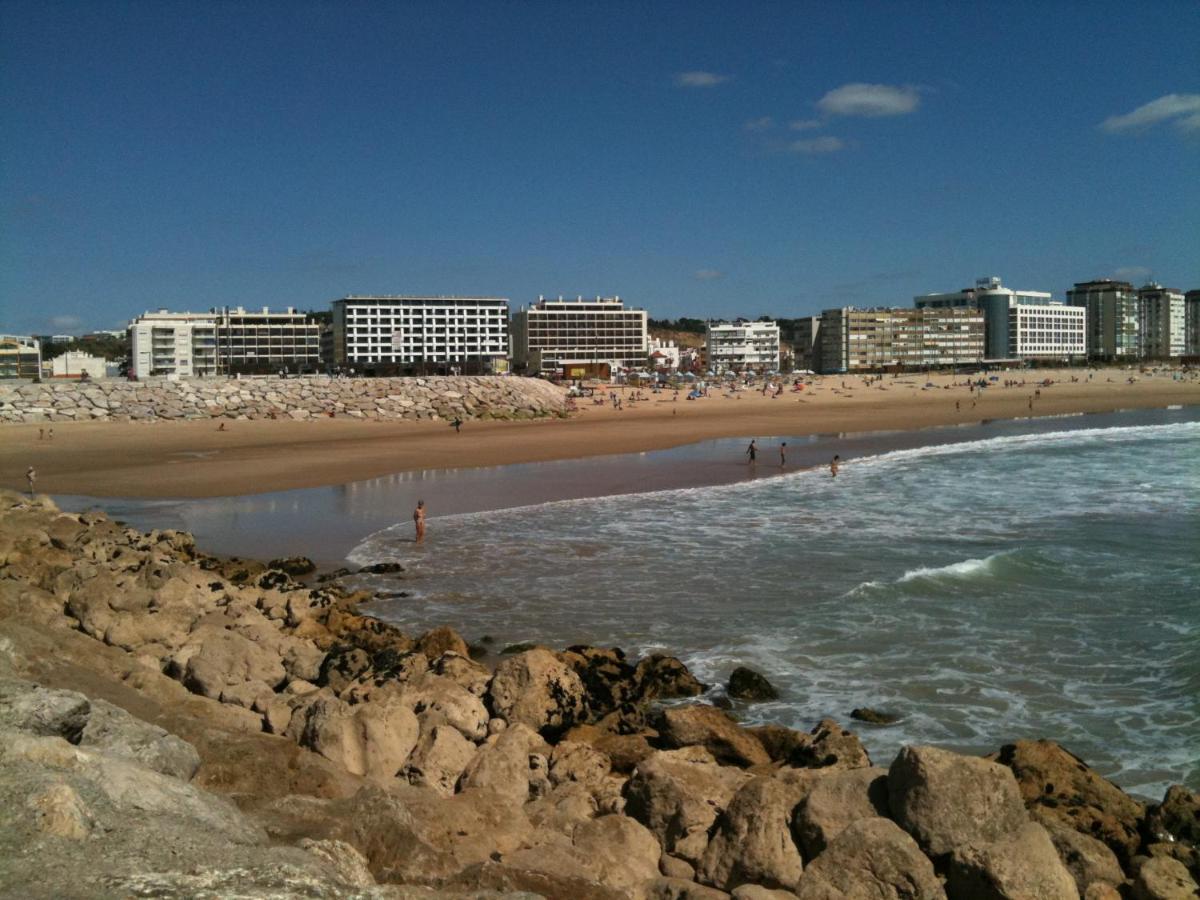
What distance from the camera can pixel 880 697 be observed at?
9570 mm

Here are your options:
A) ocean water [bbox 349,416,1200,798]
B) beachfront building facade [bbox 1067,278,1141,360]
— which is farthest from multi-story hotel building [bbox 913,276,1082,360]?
ocean water [bbox 349,416,1200,798]

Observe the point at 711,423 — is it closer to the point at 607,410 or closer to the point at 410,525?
the point at 607,410

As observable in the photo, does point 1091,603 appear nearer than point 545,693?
No

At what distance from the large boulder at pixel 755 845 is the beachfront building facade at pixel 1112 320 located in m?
170

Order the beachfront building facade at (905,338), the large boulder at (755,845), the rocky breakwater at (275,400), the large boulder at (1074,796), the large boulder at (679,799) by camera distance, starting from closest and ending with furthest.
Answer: the large boulder at (755,845) → the large boulder at (679,799) → the large boulder at (1074,796) → the rocky breakwater at (275,400) → the beachfront building facade at (905,338)

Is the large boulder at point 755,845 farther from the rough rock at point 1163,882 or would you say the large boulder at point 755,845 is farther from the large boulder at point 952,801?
the rough rock at point 1163,882

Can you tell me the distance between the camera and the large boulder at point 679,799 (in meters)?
5.91

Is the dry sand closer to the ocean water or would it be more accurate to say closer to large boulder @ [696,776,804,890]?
the ocean water

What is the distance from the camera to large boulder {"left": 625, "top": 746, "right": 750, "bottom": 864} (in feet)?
19.4

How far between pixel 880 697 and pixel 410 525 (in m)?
12.3

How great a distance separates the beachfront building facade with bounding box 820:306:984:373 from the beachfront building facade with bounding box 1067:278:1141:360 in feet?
111

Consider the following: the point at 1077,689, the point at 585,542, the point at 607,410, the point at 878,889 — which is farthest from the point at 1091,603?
the point at 607,410

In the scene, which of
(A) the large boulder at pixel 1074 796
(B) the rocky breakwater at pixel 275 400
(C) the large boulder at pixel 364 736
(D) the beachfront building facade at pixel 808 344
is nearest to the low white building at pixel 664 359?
(D) the beachfront building facade at pixel 808 344

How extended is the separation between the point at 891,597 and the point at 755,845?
27.4 feet
